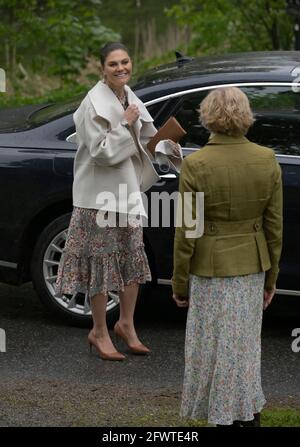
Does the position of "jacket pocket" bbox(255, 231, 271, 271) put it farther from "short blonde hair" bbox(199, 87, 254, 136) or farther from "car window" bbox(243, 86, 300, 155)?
"car window" bbox(243, 86, 300, 155)

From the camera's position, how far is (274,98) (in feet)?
25.1

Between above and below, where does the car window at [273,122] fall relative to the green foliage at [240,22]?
below

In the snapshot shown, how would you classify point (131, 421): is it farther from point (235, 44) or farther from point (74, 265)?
point (235, 44)

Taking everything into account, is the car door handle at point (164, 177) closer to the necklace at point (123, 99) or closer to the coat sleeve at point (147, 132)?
the coat sleeve at point (147, 132)

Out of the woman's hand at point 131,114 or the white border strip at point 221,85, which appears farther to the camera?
the white border strip at point 221,85

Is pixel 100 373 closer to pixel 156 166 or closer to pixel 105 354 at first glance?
pixel 105 354

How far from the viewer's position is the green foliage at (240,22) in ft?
47.1

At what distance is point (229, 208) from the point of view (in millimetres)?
5699

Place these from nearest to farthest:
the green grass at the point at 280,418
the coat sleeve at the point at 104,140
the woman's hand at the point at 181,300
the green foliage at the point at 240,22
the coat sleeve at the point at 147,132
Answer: the woman's hand at the point at 181,300, the green grass at the point at 280,418, the coat sleeve at the point at 104,140, the coat sleeve at the point at 147,132, the green foliage at the point at 240,22

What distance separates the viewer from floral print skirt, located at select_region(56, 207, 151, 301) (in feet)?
23.9

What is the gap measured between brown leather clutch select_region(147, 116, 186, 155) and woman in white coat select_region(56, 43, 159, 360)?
0.25 ft

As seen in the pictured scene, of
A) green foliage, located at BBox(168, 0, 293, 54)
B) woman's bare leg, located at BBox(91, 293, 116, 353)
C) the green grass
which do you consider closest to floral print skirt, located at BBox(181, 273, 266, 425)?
the green grass

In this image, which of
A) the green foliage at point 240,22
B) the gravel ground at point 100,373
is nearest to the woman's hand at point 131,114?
the gravel ground at point 100,373

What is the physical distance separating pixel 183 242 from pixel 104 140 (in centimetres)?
141
